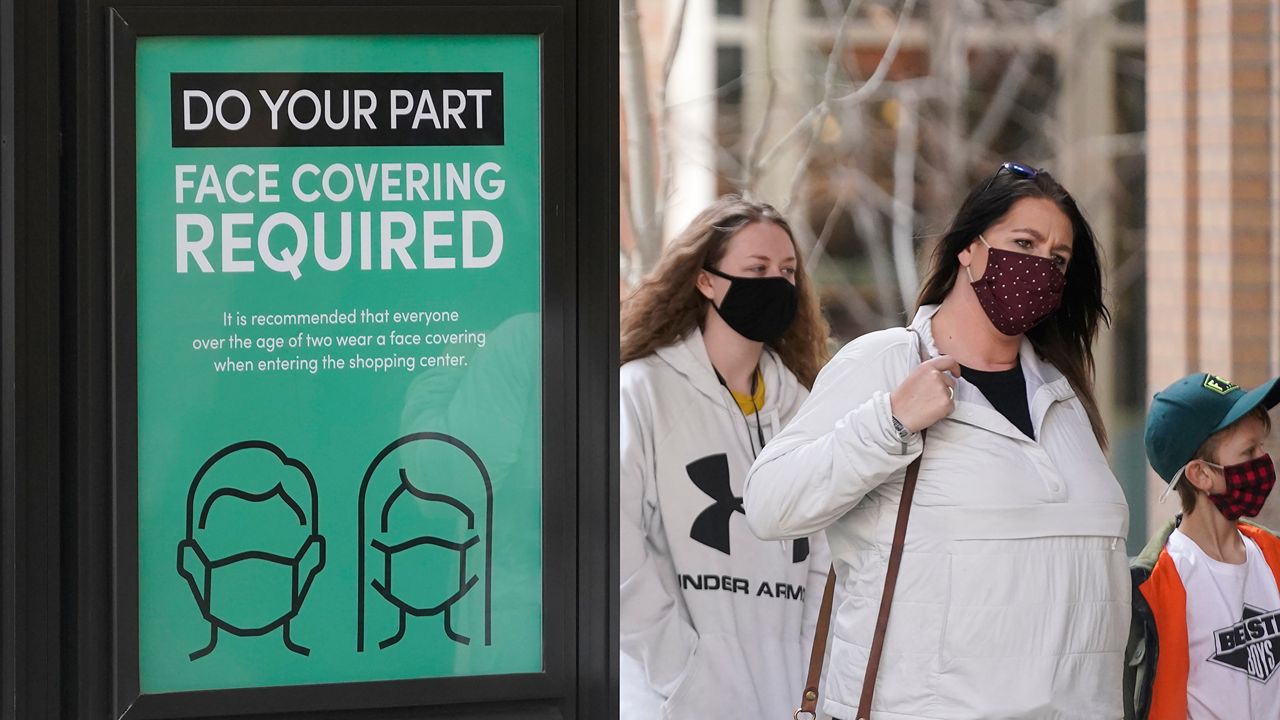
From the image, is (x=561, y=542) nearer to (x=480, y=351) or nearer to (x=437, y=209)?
(x=480, y=351)

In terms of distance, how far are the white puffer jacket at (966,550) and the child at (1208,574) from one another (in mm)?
455

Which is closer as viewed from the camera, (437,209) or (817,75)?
(437,209)

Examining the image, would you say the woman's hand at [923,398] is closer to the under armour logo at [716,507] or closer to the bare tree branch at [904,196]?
the under armour logo at [716,507]

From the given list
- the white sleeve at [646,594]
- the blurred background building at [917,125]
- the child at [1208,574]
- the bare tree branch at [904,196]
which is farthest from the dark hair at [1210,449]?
the bare tree branch at [904,196]

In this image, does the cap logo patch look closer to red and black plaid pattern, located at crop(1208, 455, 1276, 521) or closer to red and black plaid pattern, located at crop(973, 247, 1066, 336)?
red and black plaid pattern, located at crop(1208, 455, 1276, 521)

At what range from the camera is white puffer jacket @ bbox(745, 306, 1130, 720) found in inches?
97.0

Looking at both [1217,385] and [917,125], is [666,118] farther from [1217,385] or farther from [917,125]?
[917,125]

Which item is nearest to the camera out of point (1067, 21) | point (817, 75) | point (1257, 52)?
point (1257, 52)

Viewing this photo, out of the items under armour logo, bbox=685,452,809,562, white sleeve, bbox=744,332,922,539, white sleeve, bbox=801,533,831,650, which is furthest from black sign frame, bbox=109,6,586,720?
white sleeve, bbox=801,533,831,650

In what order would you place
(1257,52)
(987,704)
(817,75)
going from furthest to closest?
(817,75)
(1257,52)
(987,704)

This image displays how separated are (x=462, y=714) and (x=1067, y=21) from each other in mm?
6122

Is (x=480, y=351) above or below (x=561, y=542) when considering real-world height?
above

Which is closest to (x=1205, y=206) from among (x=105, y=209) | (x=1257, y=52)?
(x=1257, y=52)

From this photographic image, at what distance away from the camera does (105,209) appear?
246 centimetres
